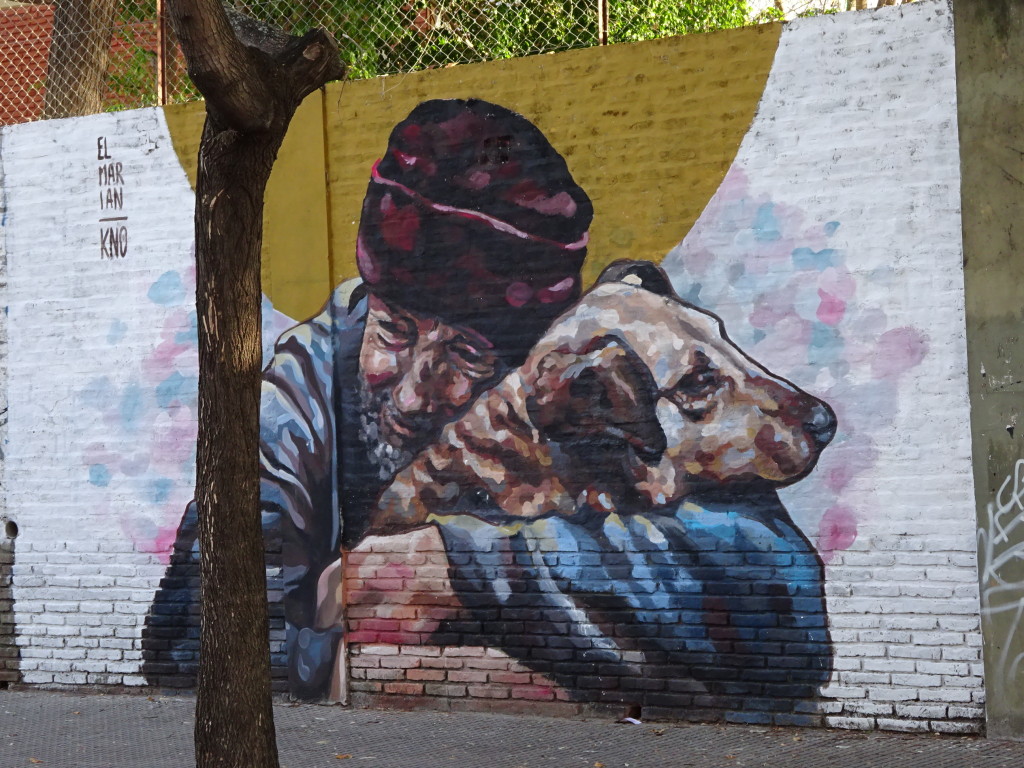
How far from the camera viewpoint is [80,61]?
9.27 meters

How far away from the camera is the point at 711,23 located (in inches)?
396

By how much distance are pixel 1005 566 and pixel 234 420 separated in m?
3.96

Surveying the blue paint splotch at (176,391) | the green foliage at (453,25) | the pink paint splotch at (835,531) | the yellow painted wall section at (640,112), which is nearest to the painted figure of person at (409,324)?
the yellow painted wall section at (640,112)

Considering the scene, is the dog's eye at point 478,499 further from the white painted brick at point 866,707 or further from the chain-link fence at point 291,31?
the chain-link fence at point 291,31

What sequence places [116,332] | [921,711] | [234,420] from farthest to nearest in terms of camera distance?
[116,332] → [921,711] → [234,420]

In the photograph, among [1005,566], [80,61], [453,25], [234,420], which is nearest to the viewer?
[234,420]

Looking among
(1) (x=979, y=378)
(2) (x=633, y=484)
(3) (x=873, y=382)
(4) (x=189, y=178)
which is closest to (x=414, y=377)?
(2) (x=633, y=484)

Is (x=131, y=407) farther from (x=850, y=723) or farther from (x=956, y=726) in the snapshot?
(x=956, y=726)

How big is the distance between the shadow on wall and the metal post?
321 centimetres

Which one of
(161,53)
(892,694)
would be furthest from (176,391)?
(892,694)

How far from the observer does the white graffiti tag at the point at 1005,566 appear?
21.2 feet

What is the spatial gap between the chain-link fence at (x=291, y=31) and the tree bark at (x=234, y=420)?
124 inches

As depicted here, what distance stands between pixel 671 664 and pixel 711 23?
Result: 17.5 feet

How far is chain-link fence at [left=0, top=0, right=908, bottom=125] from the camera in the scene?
8.23m
